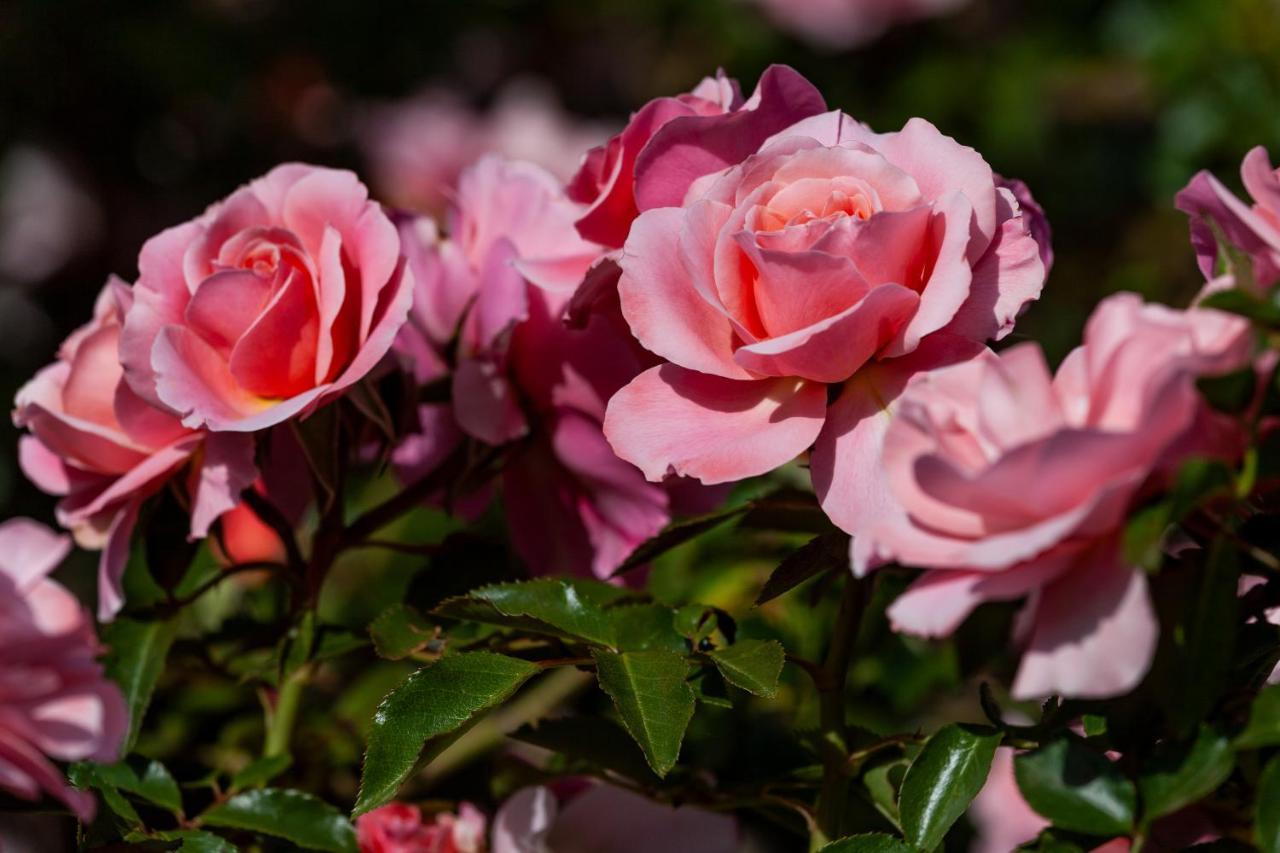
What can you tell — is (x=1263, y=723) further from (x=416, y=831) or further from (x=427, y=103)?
(x=427, y=103)

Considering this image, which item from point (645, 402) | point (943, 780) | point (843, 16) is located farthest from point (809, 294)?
point (843, 16)

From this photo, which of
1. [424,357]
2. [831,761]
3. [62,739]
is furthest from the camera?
[424,357]

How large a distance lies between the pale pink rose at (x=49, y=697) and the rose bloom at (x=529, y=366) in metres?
0.26

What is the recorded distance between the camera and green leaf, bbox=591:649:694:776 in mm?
604

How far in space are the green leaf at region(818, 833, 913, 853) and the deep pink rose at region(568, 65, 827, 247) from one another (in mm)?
280

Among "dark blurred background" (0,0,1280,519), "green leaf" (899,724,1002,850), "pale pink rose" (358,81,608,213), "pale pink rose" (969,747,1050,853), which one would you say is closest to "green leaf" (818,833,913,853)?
"green leaf" (899,724,1002,850)

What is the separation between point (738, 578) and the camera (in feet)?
3.56

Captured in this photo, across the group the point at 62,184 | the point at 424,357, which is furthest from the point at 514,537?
the point at 62,184

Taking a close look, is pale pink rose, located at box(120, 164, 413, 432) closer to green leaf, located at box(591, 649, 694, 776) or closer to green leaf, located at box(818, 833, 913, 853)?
green leaf, located at box(591, 649, 694, 776)

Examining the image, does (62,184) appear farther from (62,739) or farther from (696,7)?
(62,739)

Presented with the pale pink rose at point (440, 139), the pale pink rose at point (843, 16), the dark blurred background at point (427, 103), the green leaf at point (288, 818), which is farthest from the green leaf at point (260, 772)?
the pale pink rose at point (440, 139)

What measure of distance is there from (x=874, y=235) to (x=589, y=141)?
7.55 feet

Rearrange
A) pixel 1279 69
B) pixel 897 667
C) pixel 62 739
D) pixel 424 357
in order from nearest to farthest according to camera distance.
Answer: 1. pixel 62 739
2. pixel 424 357
3. pixel 897 667
4. pixel 1279 69

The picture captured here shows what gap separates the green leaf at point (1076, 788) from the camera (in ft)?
1.76
